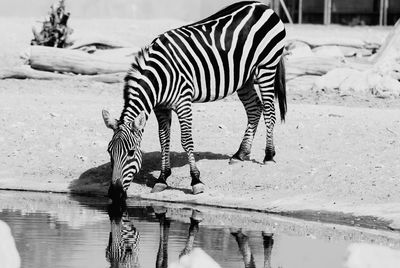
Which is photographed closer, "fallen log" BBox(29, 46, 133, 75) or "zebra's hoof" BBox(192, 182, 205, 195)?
"zebra's hoof" BBox(192, 182, 205, 195)

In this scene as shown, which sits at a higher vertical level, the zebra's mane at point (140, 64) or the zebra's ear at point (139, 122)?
the zebra's mane at point (140, 64)

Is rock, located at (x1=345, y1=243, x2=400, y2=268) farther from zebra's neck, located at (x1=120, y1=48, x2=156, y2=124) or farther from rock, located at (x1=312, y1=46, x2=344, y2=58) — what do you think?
rock, located at (x1=312, y1=46, x2=344, y2=58)

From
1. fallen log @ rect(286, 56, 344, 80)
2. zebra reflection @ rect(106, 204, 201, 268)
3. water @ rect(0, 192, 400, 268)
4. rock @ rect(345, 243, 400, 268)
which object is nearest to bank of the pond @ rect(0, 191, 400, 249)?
water @ rect(0, 192, 400, 268)

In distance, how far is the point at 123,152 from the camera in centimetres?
1284

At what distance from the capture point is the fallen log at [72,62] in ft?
72.7

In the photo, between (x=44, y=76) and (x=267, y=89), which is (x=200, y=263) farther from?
(x=44, y=76)

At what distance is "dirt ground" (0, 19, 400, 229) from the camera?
13078 mm

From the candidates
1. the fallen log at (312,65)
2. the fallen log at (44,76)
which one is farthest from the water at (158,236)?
the fallen log at (312,65)

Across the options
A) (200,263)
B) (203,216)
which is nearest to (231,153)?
(203,216)

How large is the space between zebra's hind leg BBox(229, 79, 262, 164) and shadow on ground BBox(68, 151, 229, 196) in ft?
1.30

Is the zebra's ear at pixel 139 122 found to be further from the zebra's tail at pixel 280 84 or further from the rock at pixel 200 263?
the rock at pixel 200 263

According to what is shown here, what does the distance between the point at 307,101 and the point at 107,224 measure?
8.64 metres

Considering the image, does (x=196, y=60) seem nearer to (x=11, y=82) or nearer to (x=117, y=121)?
(x=117, y=121)

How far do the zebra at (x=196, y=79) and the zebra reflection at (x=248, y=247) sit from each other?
1.87 meters
